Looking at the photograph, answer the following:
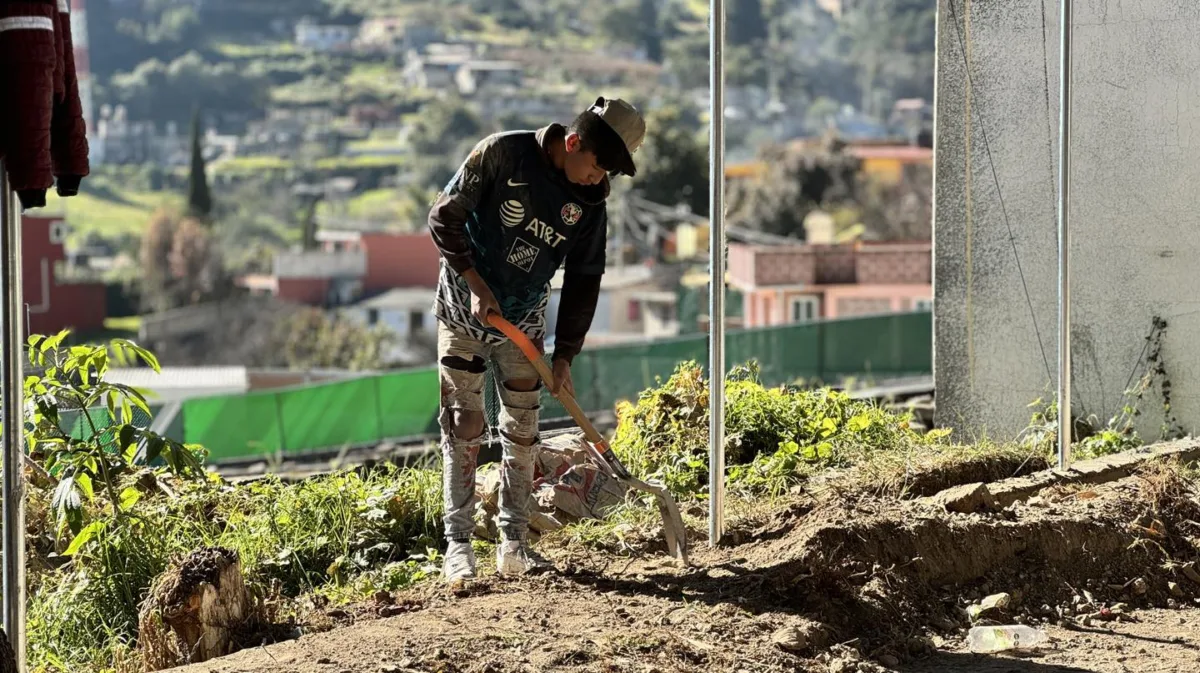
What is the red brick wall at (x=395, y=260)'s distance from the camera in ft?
247

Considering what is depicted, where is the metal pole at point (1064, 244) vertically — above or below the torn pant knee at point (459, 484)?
above

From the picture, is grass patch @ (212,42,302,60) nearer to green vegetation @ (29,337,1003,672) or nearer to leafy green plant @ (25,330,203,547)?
green vegetation @ (29,337,1003,672)

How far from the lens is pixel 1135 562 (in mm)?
5402

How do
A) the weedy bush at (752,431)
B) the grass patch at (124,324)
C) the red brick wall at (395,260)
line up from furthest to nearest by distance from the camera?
the grass patch at (124,324)
the red brick wall at (395,260)
the weedy bush at (752,431)

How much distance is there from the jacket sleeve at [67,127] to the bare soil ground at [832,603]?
52.7 inches

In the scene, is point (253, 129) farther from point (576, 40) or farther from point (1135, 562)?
point (1135, 562)

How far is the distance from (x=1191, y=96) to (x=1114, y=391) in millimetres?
1496

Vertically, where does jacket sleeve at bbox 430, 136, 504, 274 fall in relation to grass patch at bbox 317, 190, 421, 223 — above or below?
above

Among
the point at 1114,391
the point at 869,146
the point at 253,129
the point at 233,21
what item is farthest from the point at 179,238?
the point at 1114,391

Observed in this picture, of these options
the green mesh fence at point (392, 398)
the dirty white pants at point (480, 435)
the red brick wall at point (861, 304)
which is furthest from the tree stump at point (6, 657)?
the red brick wall at point (861, 304)

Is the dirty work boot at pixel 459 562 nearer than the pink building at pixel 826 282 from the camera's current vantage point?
Yes

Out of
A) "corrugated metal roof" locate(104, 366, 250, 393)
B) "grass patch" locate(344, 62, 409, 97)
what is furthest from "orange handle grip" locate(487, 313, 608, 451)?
"grass patch" locate(344, 62, 409, 97)

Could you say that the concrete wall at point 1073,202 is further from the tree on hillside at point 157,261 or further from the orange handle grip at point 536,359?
the tree on hillside at point 157,261

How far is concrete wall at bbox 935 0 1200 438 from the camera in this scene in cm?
730
